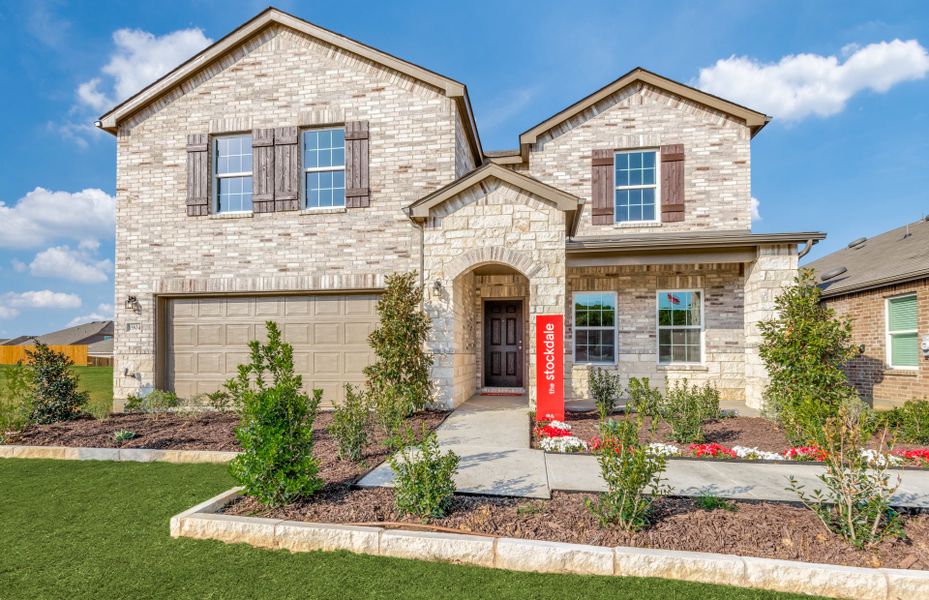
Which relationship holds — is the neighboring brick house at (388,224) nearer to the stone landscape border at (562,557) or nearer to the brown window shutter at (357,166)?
the brown window shutter at (357,166)

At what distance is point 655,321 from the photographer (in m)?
10.8

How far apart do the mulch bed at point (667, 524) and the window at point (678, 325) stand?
273 inches

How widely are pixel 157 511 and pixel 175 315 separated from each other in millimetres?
7167

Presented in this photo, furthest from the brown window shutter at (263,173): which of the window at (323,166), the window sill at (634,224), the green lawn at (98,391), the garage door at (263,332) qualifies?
the window sill at (634,224)

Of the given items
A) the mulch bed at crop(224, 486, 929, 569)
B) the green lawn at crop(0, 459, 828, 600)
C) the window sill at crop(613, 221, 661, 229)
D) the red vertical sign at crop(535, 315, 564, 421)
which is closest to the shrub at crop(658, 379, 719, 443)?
the red vertical sign at crop(535, 315, 564, 421)

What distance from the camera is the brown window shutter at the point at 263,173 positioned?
398 inches

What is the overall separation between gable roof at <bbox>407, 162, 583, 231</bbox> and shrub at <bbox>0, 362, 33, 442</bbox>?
718 centimetres

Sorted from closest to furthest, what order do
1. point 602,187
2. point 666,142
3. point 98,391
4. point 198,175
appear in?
1. point 198,175
2. point 666,142
3. point 602,187
4. point 98,391

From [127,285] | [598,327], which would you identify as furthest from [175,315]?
[598,327]

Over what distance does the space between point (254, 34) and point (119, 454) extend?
8767 mm

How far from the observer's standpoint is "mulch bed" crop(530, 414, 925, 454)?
6.43m

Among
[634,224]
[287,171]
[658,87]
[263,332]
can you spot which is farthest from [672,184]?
[263,332]

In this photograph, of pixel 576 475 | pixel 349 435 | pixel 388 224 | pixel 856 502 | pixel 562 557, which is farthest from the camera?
pixel 388 224

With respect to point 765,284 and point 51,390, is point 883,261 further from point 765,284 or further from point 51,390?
point 51,390
